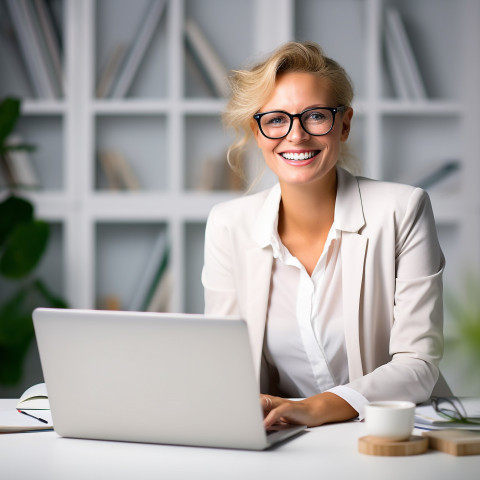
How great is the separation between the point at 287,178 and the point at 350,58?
5.81 feet

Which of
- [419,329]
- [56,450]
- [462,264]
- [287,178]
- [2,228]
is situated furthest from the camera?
[462,264]

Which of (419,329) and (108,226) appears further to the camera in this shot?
(108,226)

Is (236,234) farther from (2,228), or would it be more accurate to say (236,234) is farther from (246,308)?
(2,228)

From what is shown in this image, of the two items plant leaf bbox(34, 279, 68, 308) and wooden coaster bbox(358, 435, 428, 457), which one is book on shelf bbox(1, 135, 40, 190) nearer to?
plant leaf bbox(34, 279, 68, 308)

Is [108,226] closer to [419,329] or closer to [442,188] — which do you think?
[442,188]

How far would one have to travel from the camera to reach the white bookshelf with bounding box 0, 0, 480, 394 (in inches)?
133

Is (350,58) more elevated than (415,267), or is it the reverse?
(350,58)

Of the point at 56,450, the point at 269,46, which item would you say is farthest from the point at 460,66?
the point at 56,450

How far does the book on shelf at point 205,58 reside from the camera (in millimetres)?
3436

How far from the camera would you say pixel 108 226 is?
3.48 m

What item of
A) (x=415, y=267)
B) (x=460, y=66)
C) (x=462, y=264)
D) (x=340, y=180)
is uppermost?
(x=460, y=66)

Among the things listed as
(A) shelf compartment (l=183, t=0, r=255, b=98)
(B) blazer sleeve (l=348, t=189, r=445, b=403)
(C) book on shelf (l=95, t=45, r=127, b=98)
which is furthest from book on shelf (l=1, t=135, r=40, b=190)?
(B) blazer sleeve (l=348, t=189, r=445, b=403)

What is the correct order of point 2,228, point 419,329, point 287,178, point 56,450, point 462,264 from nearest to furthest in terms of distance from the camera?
point 56,450
point 419,329
point 287,178
point 2,228
point 462,264

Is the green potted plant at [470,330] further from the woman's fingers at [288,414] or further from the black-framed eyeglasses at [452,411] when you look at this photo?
the woman's fingers at [288,414]
